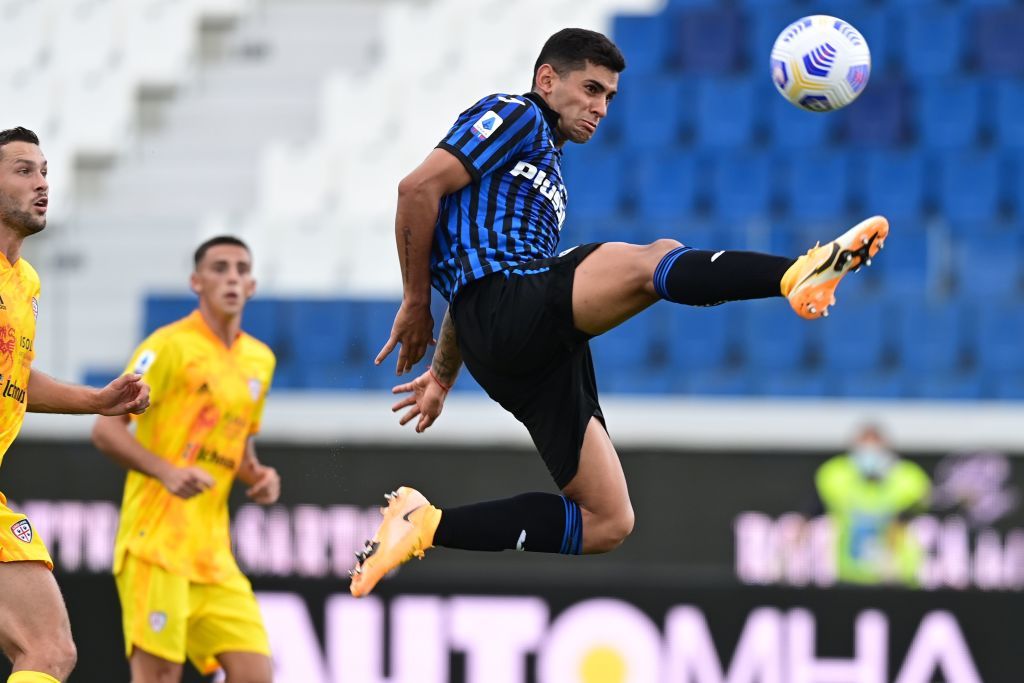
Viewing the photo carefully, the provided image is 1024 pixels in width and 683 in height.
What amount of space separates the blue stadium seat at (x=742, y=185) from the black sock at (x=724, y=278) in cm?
899

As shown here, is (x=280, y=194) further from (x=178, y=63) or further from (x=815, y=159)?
(x=815, y=159)

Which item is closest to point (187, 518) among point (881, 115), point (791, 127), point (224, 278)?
point (224, 278)

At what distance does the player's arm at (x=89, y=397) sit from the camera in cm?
604

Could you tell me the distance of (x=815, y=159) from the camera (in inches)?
573

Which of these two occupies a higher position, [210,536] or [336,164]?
[336,164]

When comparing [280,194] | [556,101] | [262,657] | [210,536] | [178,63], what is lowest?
[262,657]

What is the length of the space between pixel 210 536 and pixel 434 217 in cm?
256

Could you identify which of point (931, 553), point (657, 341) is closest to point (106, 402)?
point (657, 341)

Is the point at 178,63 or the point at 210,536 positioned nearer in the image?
the point at 210,536

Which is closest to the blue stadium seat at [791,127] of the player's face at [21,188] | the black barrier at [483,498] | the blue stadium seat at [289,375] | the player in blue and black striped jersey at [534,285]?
the black barrier at [483,498]

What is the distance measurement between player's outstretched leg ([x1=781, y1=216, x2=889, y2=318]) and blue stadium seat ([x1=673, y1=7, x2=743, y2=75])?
34.1 feet

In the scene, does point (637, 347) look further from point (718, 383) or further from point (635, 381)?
point (718, 383)

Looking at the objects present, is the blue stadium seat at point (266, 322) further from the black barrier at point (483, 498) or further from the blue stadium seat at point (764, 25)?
the blue stadium seat at point (764, 25)

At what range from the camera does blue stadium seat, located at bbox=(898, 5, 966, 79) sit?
602 inches
